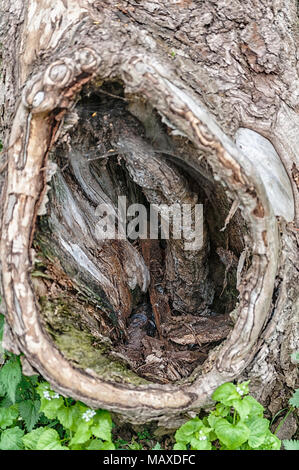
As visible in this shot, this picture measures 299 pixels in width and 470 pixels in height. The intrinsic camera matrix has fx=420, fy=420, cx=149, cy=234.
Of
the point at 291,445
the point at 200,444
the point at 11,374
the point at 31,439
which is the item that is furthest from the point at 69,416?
the point at 291,445

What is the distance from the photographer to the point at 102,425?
7.10ft

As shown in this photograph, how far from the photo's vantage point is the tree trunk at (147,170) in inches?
81.0

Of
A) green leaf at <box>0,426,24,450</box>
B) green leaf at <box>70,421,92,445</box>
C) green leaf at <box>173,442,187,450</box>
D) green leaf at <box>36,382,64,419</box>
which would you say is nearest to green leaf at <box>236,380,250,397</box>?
green leaf at <box>173,442,187,450</box>

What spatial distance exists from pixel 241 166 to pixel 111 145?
85 cm

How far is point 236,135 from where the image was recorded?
2393 mm

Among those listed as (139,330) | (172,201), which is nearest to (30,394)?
(139,330)

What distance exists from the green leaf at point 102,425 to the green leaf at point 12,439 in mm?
544

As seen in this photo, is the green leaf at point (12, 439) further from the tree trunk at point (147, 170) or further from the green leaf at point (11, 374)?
the tree trunk at point (147, 170)

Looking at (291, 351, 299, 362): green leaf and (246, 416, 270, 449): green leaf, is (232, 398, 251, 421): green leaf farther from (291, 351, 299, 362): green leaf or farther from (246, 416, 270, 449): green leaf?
(291, 351, 299, 362): green leaf

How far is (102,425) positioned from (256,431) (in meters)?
0.81

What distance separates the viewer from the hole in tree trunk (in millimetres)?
2295

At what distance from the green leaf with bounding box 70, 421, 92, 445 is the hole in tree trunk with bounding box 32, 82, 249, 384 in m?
0.29

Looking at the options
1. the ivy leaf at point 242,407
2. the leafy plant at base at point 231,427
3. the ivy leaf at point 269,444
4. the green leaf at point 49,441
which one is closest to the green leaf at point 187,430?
the leafy plant at base at point 231,427

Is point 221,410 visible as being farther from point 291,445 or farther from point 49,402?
point 49,402
